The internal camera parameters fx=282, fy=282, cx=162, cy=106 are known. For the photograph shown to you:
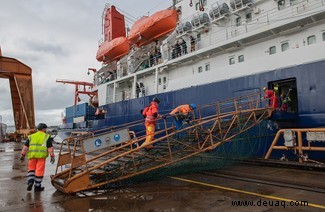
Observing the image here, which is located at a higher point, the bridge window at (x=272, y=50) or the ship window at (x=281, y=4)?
the ship window at (x=281, y=4)

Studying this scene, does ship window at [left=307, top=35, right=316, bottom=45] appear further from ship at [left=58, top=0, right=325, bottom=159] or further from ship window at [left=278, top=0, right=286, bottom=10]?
ship window at [left=278, top=0, right=286, bottom=10]

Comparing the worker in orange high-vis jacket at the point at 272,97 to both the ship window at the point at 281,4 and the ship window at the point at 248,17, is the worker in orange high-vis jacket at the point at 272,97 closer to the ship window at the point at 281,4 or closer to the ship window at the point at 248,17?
the ship window at the point at 281,4

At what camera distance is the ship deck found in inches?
171

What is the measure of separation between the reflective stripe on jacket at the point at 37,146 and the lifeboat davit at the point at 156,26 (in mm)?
12030

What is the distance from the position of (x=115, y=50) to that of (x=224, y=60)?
9.97 metres

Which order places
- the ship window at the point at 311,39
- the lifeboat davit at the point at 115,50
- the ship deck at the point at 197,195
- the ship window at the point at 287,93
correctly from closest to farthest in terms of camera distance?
1. the ship deck at the point at 197,195
2. the ship window at the point at 287,93
3. the ship window at the point at 311,39
4. the lifeboat davit at the point at 115,50

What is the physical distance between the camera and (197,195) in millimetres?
4965

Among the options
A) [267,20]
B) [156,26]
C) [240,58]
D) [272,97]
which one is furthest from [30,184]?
[156,26]

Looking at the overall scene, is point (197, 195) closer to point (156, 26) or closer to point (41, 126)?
point (41, 126)

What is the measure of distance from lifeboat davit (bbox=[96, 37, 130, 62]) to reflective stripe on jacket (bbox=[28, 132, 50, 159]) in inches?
574

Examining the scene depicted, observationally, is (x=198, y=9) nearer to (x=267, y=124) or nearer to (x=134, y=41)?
(x=134, y=41)

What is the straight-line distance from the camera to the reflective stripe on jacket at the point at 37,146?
5777mm

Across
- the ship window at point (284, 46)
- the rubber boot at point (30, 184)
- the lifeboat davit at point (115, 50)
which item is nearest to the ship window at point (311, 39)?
the ship window at point (284, 46)

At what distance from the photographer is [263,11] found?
39.2 ft
